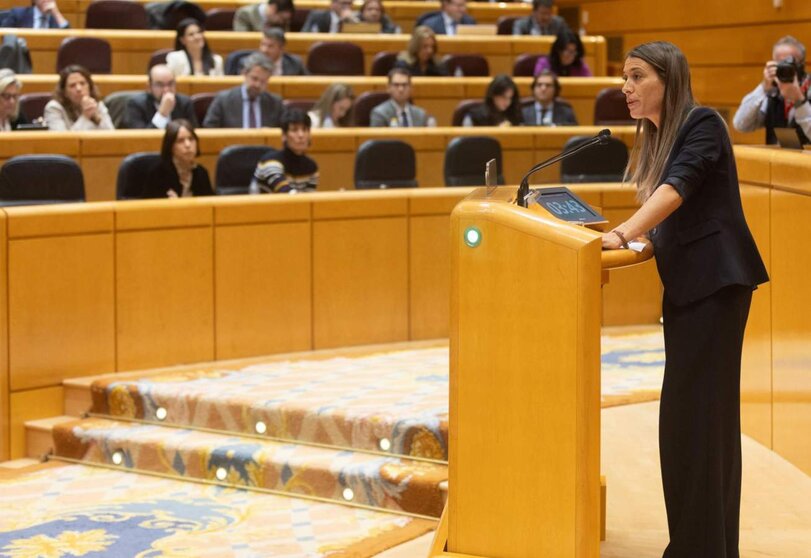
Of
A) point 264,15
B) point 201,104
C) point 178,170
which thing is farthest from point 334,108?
point 264,15

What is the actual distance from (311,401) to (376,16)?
485cm

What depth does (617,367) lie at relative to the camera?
4234 mm

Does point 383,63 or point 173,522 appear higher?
point 383,63

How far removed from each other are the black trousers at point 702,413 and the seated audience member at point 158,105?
382 centimetres

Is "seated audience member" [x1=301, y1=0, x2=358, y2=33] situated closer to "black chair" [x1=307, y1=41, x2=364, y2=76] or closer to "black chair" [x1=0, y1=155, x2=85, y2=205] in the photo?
"black chair" [x1=307, y1=41, x2=364, y2=76]

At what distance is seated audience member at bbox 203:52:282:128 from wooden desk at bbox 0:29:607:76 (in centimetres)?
129

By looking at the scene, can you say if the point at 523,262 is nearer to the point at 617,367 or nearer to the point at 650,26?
the point at 617,367

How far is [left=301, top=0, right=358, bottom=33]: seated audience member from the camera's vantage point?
314 inches

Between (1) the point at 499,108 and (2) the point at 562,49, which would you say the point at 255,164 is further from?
(2) the point at 562,49

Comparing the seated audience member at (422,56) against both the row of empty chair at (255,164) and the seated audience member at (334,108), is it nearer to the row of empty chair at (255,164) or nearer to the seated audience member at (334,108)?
the seated audience member at (334,108)

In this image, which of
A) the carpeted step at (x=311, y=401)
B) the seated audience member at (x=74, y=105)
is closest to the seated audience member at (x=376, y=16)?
the seated audience member at (x=74, y=105)

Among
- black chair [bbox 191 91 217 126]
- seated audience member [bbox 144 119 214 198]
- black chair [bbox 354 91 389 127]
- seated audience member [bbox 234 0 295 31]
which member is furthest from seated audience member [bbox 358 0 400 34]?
seated audience member [bbox 144 119 214 198]

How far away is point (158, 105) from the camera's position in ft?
18.8

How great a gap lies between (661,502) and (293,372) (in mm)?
1582
